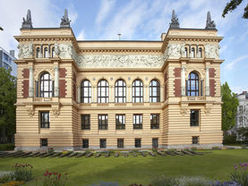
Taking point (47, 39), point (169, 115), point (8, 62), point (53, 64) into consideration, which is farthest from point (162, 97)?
point (8, 62)

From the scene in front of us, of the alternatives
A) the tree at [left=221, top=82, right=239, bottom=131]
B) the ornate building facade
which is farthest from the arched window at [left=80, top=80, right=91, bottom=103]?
the tree at [left=221, top=82, right=239, bottom=131]

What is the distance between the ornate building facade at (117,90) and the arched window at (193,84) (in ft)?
0.57

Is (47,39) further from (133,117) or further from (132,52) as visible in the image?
(133,117)

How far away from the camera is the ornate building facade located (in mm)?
34719

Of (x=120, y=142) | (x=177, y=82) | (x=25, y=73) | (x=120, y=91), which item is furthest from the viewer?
(x=120, y=91)

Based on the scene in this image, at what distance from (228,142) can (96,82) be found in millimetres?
32388

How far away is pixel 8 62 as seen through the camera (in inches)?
3509

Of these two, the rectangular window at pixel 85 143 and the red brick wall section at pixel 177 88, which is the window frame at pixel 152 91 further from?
the rectangular window at pixel 85 143

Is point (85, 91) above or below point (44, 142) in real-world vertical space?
above

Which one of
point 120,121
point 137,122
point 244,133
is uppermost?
point 120,121

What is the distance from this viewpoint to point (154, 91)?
40.7m

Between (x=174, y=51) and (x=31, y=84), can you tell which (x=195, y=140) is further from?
(x=31, y=84)

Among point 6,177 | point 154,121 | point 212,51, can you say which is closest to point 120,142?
point 154,121

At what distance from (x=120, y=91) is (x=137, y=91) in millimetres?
3216
